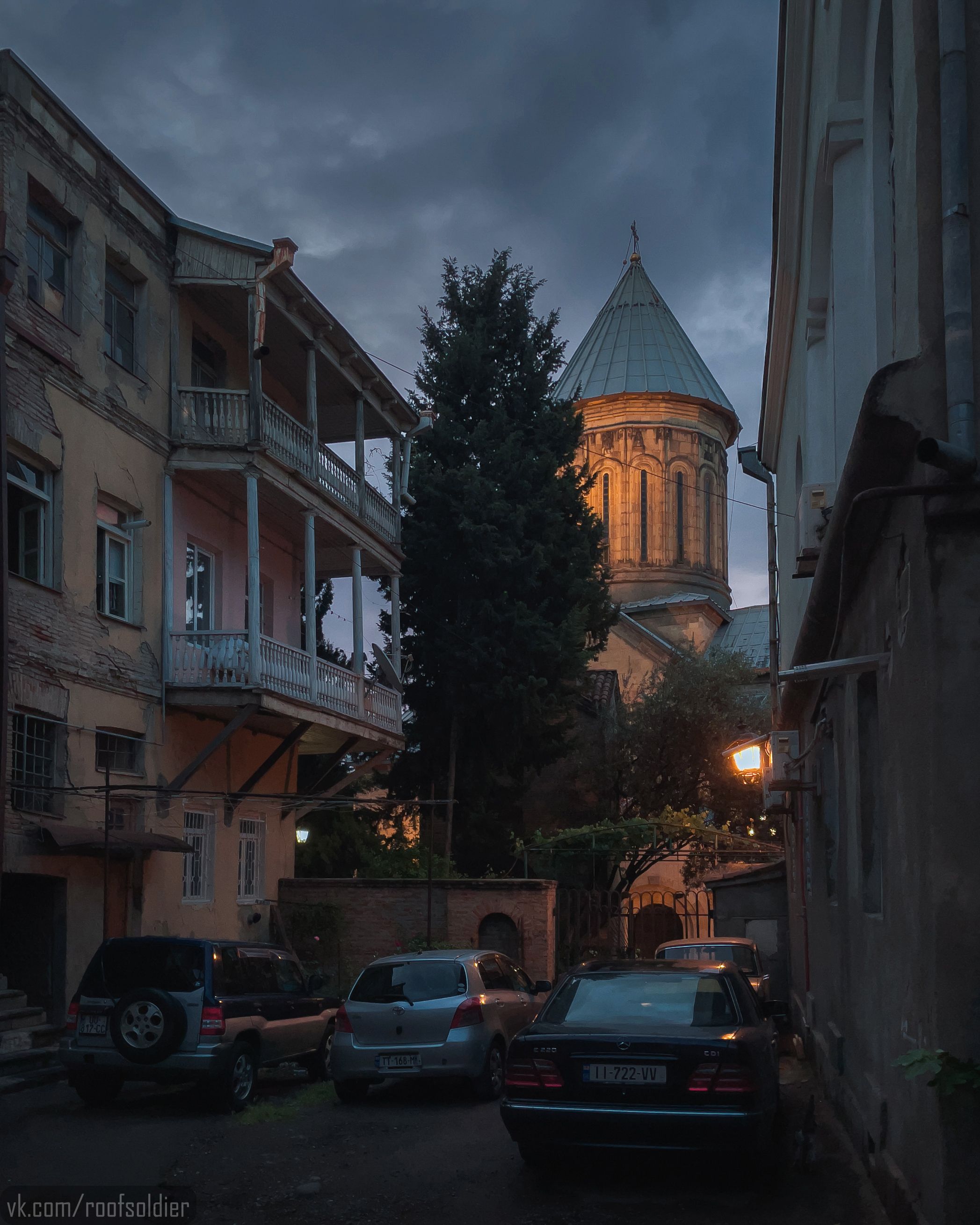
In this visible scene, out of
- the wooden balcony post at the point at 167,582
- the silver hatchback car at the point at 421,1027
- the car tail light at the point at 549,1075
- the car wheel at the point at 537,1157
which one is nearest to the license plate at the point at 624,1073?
the car tail light at the point at 549,1075

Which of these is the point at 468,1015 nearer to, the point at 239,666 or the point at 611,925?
the point at 239,666

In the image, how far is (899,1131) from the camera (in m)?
7.06

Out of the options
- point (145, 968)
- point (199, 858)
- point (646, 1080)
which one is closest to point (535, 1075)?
point (646, 1080)

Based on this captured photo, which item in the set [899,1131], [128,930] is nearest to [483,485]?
[128,930]

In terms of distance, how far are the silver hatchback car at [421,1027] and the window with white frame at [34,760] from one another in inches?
223

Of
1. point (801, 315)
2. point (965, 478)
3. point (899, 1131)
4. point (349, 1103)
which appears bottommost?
point (349, 1103)

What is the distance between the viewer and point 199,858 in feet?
66.3

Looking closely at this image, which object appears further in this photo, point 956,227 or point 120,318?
point 120,318

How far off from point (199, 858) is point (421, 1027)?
9134mm

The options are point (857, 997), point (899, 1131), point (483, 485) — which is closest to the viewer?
point (899, 1131)

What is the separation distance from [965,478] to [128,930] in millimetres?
14670

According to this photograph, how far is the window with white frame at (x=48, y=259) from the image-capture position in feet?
54.6

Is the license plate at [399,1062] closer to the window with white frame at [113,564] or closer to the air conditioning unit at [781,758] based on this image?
the air conditioning unit at [781,758]

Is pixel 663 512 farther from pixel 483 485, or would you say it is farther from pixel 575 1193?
pixel 575 1193
